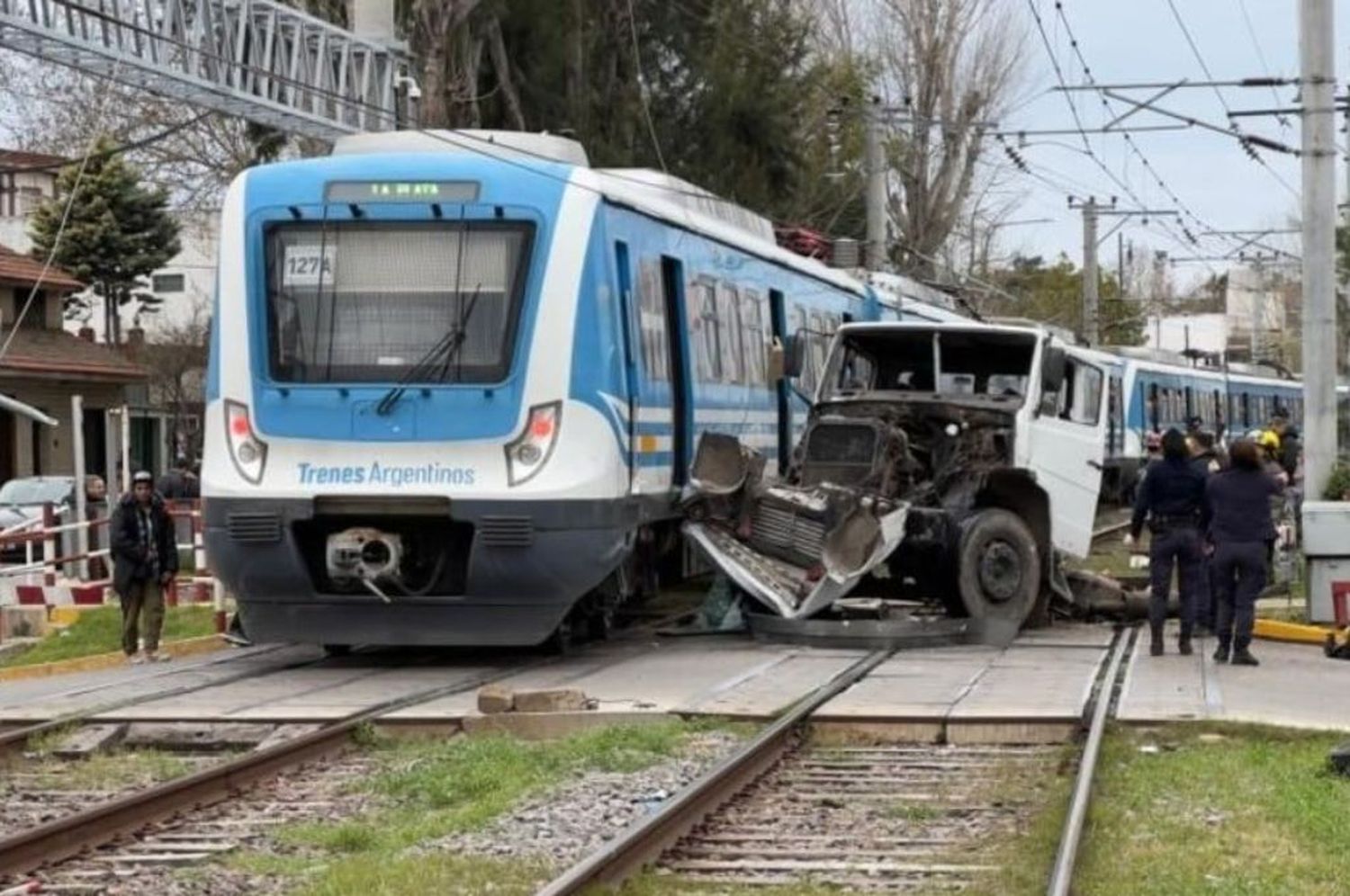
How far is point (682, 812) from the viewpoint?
30.2 feet

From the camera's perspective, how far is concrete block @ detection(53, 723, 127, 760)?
1168 cm

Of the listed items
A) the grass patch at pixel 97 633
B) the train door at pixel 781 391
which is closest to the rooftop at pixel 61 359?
the grass patch at pixel 97 633

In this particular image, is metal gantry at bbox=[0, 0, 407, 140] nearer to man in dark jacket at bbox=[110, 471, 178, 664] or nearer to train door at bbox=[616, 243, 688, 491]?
man in dark jacket at bbox=[110, 471, 178, 664]

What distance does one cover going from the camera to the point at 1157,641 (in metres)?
15.7

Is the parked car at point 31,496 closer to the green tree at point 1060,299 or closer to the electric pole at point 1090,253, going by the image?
the electric pole at point 1090,253

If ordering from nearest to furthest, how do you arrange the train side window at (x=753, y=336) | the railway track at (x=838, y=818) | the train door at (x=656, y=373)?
the railway track at (x=838, y=818), the train door at (x=656, y=373), the train side window at (x=753, y=336)

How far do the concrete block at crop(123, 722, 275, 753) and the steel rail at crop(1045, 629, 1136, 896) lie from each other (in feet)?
14.8

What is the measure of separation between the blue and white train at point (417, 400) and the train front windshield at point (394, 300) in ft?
0.04

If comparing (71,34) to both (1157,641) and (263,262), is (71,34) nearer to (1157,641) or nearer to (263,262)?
(263,262)

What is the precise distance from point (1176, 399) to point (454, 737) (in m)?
35.5

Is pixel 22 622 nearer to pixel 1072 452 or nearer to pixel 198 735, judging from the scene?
pixel 198 735

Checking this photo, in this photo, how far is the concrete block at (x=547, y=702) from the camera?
12227 millimetres

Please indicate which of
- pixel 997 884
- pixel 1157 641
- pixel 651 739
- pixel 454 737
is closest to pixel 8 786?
pixel 454 737

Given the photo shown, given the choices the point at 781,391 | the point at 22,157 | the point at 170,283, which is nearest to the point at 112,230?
the point at 22,157
